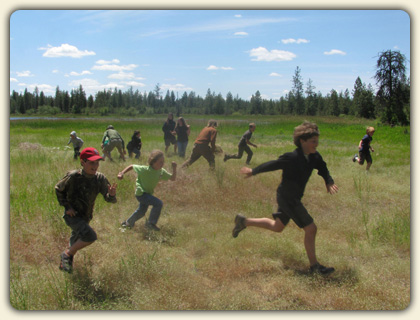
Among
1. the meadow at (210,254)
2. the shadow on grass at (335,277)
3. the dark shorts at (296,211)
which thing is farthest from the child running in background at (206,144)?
the shadow on grass at (335,277)

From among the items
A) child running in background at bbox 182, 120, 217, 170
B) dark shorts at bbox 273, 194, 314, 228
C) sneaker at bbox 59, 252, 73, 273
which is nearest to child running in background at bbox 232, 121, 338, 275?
dark shorts at bbox 273, 194, 314, 228

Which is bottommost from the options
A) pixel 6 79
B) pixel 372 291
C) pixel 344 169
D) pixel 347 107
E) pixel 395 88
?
pixel 372 291

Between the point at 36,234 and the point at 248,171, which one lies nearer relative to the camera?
the point at 248,171

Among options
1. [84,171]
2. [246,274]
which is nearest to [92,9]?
[84,171]

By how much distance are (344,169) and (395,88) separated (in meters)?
4.48

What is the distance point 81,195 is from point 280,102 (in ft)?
283

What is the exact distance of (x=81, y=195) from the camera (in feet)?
13.9

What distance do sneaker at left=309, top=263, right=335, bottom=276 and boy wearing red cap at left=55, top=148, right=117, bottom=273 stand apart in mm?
2647

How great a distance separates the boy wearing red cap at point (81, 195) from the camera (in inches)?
163

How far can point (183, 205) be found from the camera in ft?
24.7

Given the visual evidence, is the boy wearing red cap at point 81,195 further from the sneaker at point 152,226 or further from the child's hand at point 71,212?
the sneaker at point 152,226

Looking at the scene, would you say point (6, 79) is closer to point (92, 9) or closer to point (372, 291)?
point (92, 9)

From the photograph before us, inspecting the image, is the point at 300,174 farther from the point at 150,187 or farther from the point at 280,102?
the point at 280,102

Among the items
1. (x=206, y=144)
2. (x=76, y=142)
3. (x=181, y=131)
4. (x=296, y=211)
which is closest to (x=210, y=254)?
(x=296, y=211)
